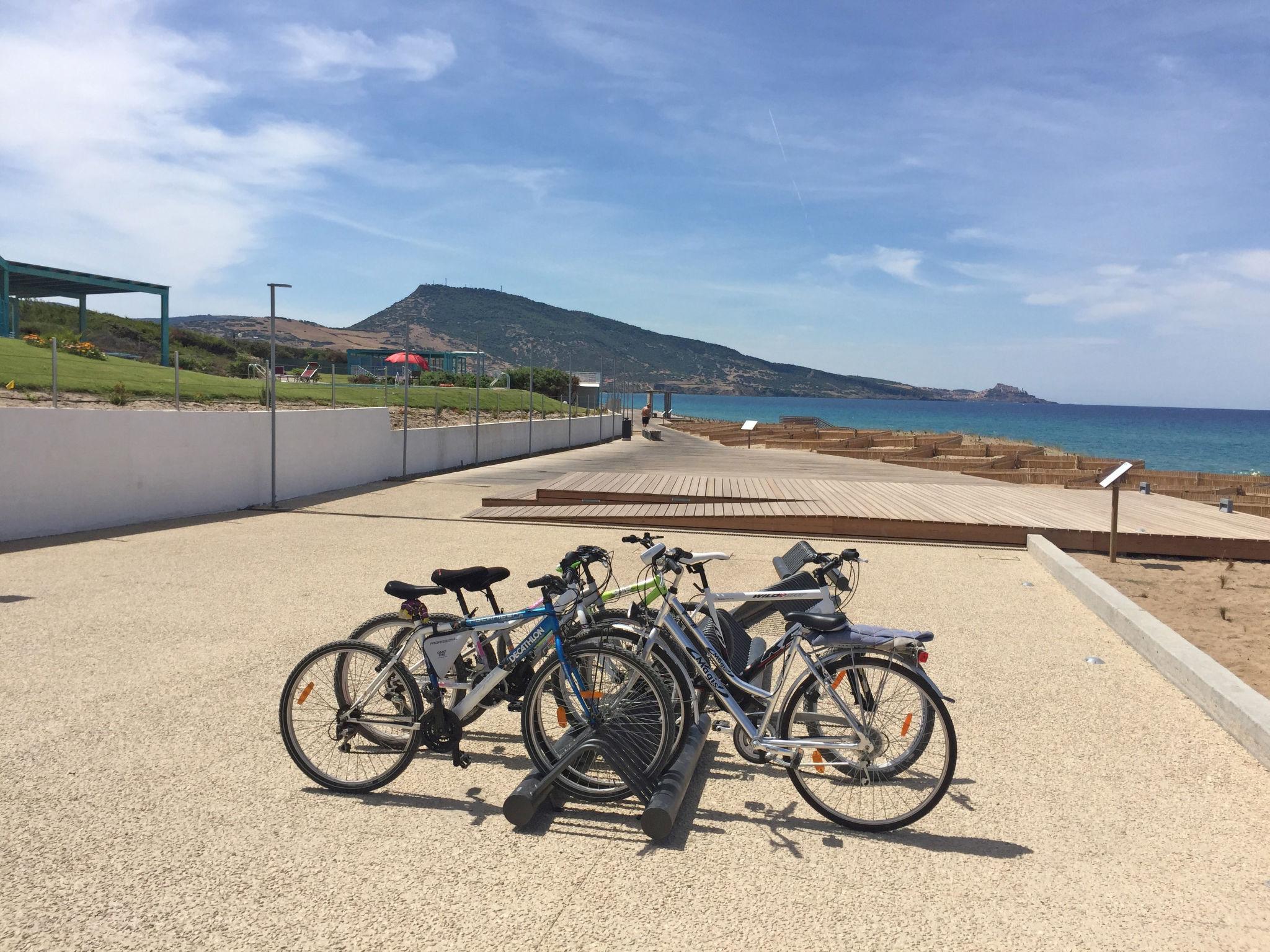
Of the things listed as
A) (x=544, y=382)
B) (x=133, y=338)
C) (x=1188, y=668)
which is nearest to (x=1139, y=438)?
(x=544, y=382)

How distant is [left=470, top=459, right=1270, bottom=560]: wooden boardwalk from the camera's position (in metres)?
11.8

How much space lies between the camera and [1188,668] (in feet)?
18.7

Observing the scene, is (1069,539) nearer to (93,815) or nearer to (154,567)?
(154,567)

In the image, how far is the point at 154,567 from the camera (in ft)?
29.0

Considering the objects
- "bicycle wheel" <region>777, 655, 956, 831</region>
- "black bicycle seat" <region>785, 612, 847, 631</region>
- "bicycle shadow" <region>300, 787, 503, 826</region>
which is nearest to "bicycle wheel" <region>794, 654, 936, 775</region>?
"bicycle wheel" <region>777, 655, 956, 831</region>

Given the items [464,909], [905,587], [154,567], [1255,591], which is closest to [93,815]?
[464,909]

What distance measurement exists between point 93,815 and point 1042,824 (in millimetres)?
3702

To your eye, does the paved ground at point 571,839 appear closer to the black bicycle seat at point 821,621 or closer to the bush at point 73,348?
the black bicycle seat at point 821,621

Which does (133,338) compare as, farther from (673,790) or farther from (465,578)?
(673,790)

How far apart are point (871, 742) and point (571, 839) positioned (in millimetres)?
1238

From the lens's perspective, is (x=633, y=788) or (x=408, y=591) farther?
(x=408, y=591)

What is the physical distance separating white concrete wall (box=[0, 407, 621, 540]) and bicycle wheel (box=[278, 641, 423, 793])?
314 inches

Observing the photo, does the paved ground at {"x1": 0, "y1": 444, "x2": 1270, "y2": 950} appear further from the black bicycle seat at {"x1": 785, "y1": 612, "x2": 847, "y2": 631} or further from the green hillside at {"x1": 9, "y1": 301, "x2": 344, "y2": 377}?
the green hillside at {"x1": 9, "y1": 301, "x2": 344, "y2": 377}

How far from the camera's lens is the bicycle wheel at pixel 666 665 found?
3.88m
